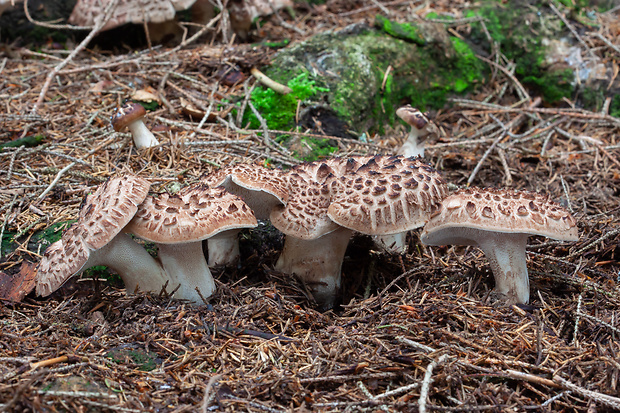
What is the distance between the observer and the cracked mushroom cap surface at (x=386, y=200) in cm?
320

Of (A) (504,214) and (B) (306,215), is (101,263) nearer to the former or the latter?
(B) (306,215)

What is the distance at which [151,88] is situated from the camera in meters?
6.16

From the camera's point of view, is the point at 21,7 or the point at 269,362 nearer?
the point at 269,362

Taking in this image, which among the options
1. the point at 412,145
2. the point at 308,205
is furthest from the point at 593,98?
the point at 308,205

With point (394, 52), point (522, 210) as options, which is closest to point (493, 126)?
point (394, 52)

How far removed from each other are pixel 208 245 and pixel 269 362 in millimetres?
1337

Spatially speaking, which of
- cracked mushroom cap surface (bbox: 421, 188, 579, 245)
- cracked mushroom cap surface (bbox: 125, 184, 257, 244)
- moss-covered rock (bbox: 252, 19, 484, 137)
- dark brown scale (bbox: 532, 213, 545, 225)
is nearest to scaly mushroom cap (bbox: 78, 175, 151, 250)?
cracked mushroom cap surface (bbox: 125, 184, 257, 244)

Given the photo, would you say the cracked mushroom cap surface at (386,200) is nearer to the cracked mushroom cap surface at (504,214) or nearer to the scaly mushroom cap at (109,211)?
the cracked mushroom cap surface at (504,214)

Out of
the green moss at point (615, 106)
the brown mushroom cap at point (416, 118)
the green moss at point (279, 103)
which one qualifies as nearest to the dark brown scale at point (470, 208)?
the brown mushroom cap at point (416, 118)

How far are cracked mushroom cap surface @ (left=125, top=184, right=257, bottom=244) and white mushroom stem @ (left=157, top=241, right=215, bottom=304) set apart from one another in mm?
301

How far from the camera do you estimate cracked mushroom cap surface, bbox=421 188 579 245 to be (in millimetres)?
2982

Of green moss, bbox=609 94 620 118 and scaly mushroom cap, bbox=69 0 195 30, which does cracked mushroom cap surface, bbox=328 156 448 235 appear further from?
scaly mushroom cap, bbox=69 0 195 30

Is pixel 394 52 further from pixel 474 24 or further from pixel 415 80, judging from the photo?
pixel 474 24

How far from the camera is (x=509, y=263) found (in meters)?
3.38
